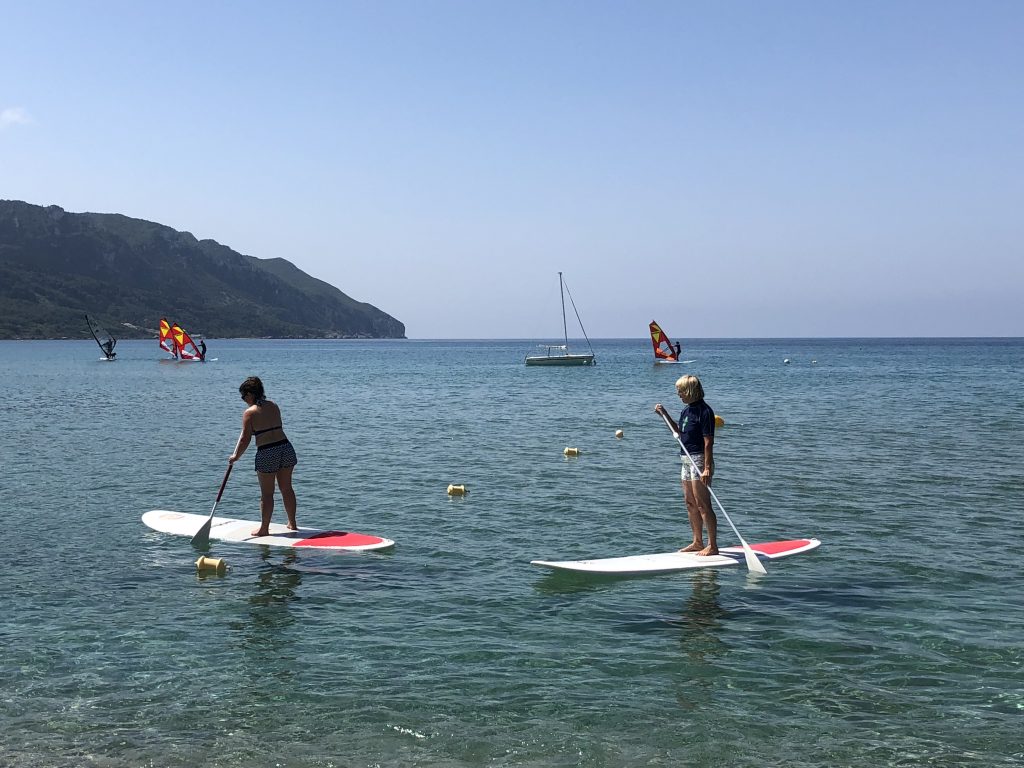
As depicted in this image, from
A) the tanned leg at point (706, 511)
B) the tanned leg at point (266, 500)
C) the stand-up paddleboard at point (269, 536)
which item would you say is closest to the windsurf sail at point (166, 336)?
the stand-up paddleboard at point (269, 536)

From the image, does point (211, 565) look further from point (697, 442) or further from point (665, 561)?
point (697, 442)

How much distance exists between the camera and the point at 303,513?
16438mm

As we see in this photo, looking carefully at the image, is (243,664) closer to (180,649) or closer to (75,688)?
(180,649)

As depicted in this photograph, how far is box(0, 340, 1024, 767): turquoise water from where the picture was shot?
6.84 m

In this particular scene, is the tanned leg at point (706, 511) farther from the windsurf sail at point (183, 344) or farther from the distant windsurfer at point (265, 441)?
the windsurf sail at point (183, 344)

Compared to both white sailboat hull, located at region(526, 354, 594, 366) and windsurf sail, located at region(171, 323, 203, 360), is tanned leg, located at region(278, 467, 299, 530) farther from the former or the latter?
windsurf sail, located at region(171, 323, 203, 360)

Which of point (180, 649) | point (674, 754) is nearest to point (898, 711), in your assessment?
point (674, 754)

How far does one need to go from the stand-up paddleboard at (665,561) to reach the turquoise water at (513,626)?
0.21m

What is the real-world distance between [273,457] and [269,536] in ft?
4.69

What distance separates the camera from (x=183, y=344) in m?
111

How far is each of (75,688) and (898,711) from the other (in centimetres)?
716

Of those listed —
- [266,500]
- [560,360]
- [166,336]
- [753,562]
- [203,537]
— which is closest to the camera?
[753,562]

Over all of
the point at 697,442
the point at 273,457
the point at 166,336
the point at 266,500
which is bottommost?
the point at 266,500

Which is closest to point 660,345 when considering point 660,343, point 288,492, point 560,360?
point 660,343
